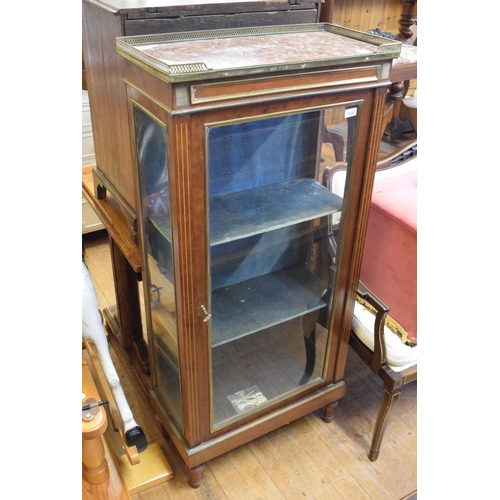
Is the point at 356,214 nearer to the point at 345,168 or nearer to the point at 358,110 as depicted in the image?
the point at 345,168

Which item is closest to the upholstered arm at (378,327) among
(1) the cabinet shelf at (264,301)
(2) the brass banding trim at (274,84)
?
(1) the cabinet shelf at (264,301)

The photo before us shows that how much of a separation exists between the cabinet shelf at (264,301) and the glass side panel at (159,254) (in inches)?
5.6

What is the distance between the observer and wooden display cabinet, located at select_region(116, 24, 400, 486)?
101 cm

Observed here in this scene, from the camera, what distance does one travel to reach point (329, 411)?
1.67 metres

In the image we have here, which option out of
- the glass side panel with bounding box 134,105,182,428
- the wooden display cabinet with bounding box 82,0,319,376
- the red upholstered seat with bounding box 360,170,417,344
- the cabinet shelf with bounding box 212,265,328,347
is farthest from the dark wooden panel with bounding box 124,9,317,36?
the cabinet shelf with bounding box 212,265,328,347

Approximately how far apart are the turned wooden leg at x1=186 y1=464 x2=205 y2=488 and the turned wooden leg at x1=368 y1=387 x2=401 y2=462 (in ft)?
A: 1.67

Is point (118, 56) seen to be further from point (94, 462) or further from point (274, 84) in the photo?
point (94, 462)

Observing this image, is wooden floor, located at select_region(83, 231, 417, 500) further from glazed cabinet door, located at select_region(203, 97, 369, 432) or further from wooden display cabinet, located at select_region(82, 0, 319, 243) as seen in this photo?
wooden display cabinet, located at select_region(82, 0, 319, 243)

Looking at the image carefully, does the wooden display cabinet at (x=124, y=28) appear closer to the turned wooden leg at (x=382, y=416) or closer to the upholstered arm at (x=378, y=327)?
the upholstered arm at (x=378, y=327)

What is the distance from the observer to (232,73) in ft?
3.12
